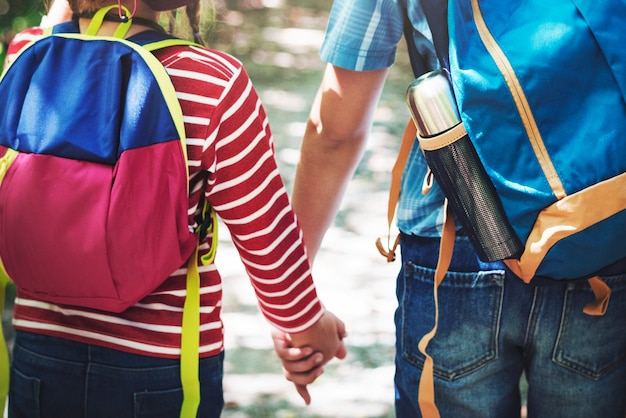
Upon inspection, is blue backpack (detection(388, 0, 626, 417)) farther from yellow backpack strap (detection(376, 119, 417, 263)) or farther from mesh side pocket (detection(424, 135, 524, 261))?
yellow backpack strap (detection(376, 119, 417, 263))

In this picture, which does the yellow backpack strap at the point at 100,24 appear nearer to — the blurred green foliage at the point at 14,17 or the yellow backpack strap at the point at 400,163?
the yellow backpack strap at the point at 400,163

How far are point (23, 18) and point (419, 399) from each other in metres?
2.29

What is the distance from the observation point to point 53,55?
182 cm

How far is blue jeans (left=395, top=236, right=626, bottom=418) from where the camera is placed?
1.91m

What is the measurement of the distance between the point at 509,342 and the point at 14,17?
235cm

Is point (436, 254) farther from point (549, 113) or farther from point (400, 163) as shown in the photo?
point (549, 113)

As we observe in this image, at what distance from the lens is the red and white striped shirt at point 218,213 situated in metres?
1.83

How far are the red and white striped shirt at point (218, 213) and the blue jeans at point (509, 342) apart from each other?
32 centimetres

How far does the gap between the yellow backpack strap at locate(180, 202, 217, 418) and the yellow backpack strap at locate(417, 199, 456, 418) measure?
49 centimetres

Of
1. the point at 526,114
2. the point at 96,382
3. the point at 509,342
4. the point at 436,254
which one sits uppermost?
the point at 526,114

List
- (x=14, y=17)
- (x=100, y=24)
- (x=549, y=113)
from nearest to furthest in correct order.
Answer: (x=549, y=113) < (x=100, y=24) < (x=14, y=17)

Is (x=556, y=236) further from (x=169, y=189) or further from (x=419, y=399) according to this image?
(x=169, y=189)

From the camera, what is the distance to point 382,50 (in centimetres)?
206

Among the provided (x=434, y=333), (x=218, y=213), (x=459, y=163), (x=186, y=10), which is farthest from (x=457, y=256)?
(x=186, y=10)
